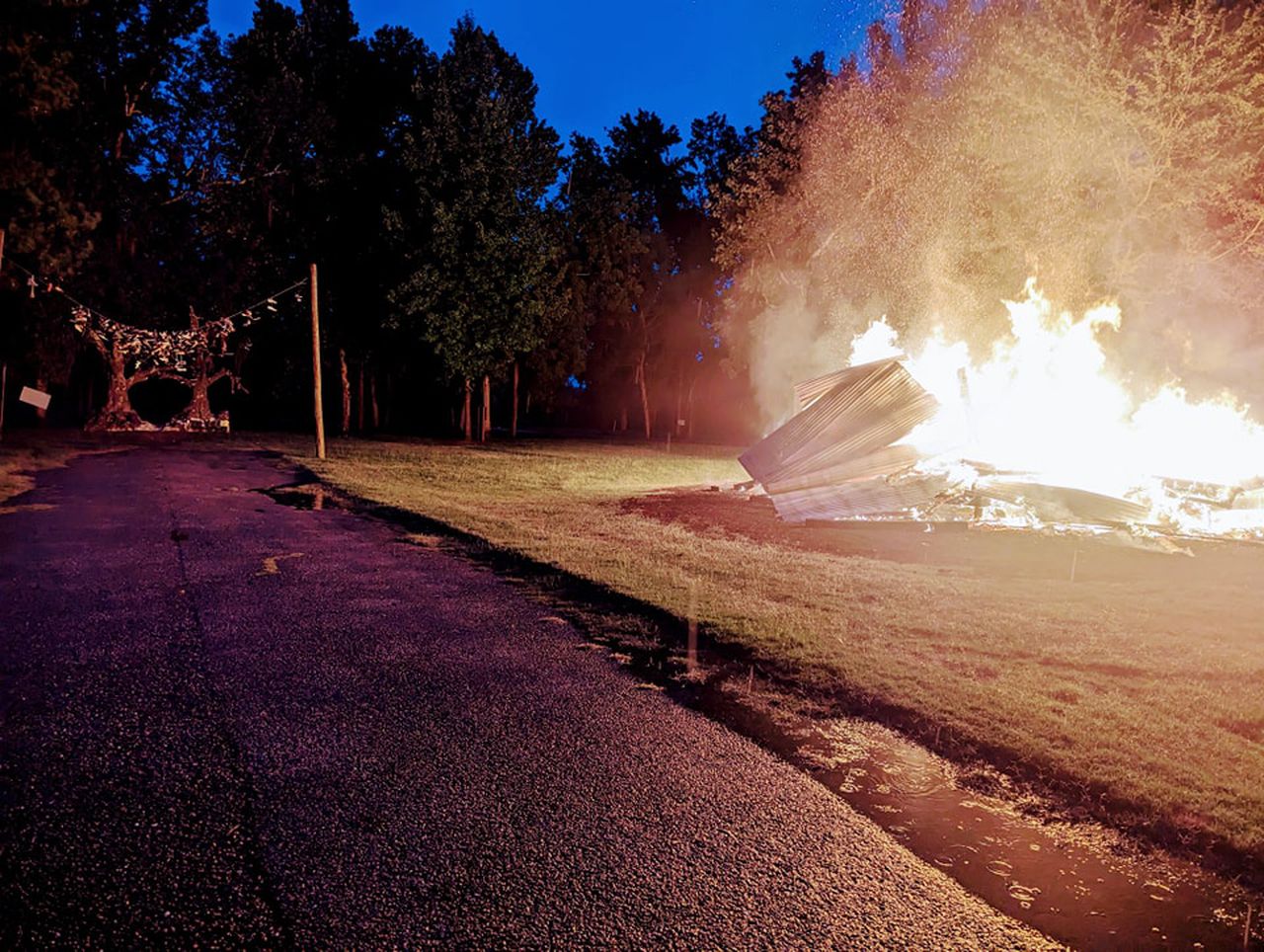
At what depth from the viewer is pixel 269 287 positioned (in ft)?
130

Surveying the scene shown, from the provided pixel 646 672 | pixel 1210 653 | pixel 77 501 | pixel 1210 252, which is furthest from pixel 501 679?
pixel 1210 252

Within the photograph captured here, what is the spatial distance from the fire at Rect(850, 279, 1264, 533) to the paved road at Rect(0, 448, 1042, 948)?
36.8ft

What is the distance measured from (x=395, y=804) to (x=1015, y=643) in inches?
210

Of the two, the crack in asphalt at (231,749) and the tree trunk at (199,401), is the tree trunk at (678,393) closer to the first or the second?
the tree trunk at (199,401)

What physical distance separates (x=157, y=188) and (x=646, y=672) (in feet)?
131

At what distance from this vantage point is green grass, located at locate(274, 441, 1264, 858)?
4.46m

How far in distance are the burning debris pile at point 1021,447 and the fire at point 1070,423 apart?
29mm

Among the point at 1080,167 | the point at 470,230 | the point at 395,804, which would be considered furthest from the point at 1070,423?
the point at 470,230

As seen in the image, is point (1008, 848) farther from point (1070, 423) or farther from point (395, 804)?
point (1070, 423)

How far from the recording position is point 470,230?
33.2m

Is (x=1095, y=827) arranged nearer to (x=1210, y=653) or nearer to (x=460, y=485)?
(x=1210, y=653)

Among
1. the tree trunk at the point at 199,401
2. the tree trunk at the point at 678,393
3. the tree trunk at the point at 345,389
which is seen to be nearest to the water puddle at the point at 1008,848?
the tree trunk at the point at 345,389

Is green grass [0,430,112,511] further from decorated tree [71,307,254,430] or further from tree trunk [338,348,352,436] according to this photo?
tree trunk [338,348,352,436]

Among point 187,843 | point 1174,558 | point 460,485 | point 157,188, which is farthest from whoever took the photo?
point 157,188
